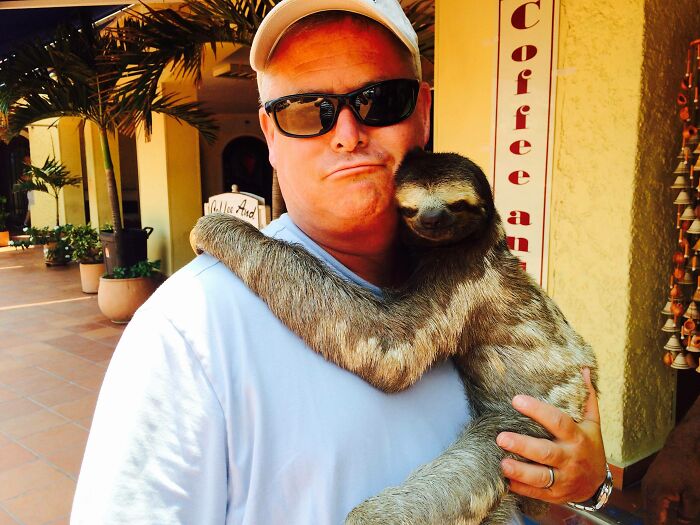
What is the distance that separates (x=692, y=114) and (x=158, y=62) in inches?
203

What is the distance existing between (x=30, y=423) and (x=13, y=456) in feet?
2.18

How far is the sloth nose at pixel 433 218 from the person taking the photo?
183 centimetres

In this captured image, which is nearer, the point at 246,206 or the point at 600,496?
the point at 600,496

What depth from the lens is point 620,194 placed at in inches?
147

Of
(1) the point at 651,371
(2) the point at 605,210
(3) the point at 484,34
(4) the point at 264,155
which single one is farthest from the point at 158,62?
(4) the point at 264,155

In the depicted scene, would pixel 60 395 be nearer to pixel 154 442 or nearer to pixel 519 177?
pixel 519 177

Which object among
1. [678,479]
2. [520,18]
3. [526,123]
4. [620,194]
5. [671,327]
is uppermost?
[520,18]

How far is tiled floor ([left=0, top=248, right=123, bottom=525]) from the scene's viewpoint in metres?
4.19

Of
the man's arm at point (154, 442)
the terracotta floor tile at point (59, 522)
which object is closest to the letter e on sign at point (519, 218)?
the man's arm at point (154, 442)

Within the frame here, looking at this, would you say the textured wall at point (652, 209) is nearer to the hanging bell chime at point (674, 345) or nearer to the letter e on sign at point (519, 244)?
the hanging bell chime at point (674, 345)

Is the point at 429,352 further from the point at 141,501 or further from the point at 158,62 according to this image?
the point at 158,62

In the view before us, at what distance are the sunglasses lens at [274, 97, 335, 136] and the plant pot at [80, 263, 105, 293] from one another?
35.7ft

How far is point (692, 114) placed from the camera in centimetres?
382

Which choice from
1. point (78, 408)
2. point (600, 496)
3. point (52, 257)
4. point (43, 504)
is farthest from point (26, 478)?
point (52, 257)
